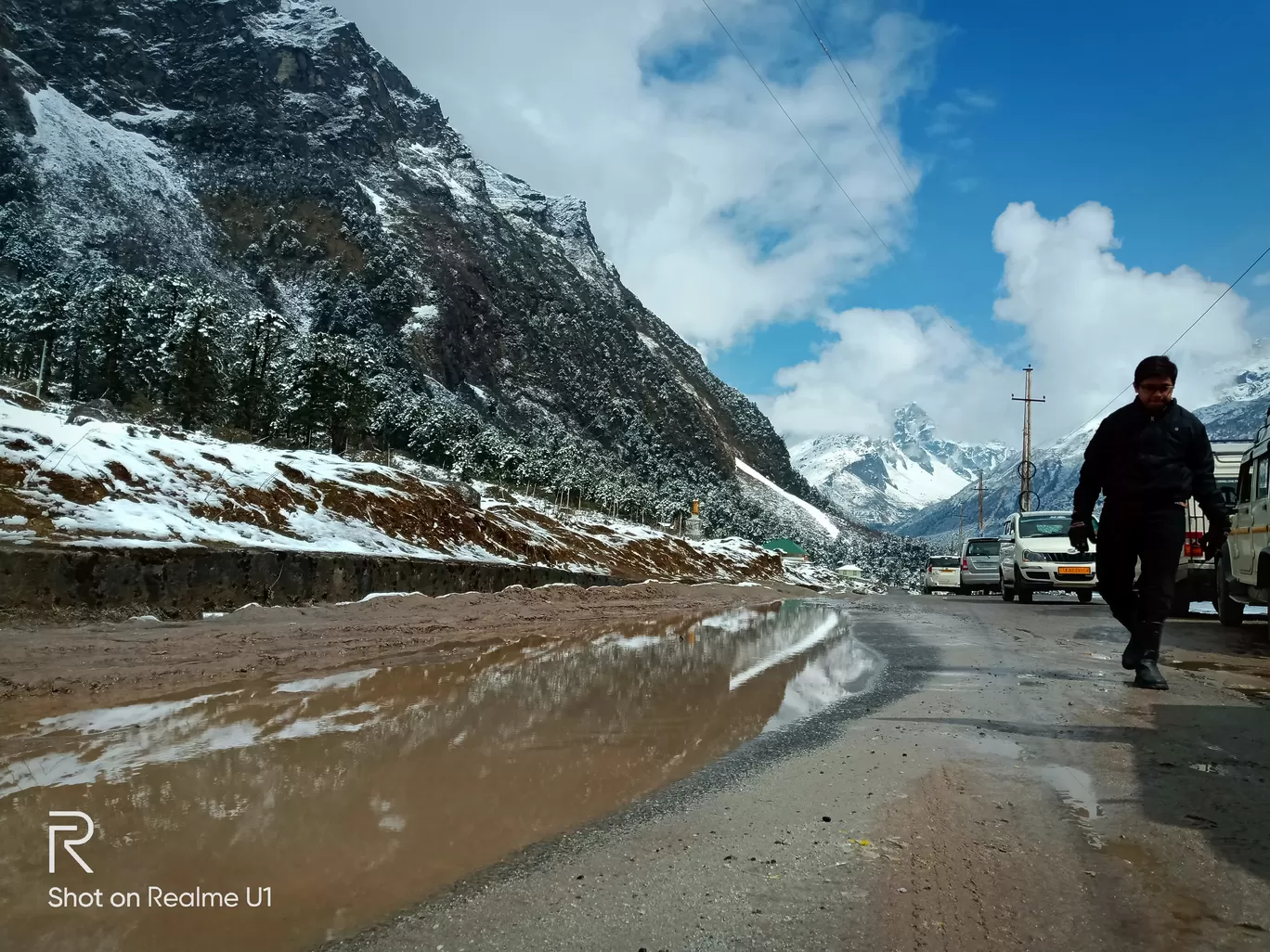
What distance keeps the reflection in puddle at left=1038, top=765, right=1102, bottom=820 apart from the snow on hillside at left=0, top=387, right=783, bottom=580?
29.3 feet

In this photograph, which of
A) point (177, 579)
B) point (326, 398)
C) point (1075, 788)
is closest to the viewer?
point (1075, 788)

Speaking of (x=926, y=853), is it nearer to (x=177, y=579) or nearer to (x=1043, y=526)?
(x=177, y=579)

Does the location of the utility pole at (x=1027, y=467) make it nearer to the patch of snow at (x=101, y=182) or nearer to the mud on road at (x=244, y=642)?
the mud on road at (x=244, y=642)

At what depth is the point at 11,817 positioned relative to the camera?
2.86 meters

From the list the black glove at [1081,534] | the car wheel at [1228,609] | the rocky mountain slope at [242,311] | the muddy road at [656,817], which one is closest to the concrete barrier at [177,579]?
the muddy road at [656,817]

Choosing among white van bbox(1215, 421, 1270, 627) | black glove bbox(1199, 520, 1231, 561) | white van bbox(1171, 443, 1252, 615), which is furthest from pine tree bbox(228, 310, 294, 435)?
black glove bbox(1199, 520, 1231, 561)

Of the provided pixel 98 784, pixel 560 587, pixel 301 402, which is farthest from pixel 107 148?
pixel 98 784

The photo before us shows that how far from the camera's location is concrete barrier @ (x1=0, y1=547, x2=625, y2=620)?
7727mm

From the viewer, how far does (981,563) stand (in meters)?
26.6

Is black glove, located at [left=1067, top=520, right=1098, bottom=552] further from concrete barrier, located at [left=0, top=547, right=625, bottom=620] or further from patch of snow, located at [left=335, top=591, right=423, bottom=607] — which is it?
patch of snow, located at [left=335, top=591, right=423, bottom=607]

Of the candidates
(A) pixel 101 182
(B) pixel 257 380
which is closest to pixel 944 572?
(B) pixel 257 380

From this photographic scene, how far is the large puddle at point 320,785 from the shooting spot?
7.37 ft

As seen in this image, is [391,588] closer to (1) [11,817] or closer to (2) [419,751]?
(2) [419,751]

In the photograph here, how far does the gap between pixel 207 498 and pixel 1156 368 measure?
38.8 feet
